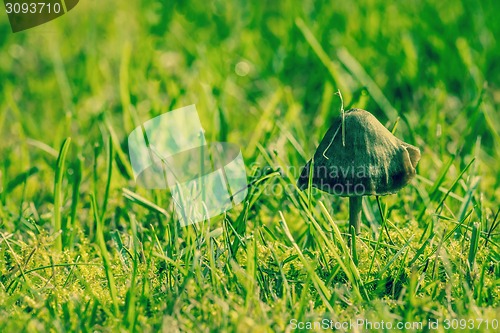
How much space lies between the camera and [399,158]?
7.41ft

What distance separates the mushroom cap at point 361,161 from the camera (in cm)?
220

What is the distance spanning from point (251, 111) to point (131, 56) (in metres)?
1.03

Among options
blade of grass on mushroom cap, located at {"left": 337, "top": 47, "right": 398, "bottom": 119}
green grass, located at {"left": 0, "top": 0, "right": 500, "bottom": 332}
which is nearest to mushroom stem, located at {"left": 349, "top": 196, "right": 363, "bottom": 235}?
green grass, located at {"left": 0, "top": 0, "right": 500, "bottom": 332}

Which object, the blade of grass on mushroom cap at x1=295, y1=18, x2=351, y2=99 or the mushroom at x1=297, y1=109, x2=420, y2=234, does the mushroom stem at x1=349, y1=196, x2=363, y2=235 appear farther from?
the blade of grass on mushroom cap at x1=295, y1=18, x2=351, y2=99

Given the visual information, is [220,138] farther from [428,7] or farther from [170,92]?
[428,7]

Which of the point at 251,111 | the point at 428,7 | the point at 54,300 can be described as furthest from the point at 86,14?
the point at 54,300

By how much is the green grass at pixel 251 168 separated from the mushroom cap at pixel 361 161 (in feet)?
0.56

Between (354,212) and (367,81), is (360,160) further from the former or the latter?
(367,81)

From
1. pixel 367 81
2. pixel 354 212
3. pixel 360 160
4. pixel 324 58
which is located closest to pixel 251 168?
pixel 354 212

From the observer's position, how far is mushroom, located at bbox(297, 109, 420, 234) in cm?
220

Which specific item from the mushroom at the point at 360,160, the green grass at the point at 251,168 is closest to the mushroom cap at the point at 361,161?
the mushroom at the point at 360,160

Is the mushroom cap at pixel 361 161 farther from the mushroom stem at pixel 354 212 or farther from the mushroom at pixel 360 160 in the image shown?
the mushroom stem at pixel 354 212

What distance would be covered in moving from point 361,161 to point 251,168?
793 mm

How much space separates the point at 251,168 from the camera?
2916mm
